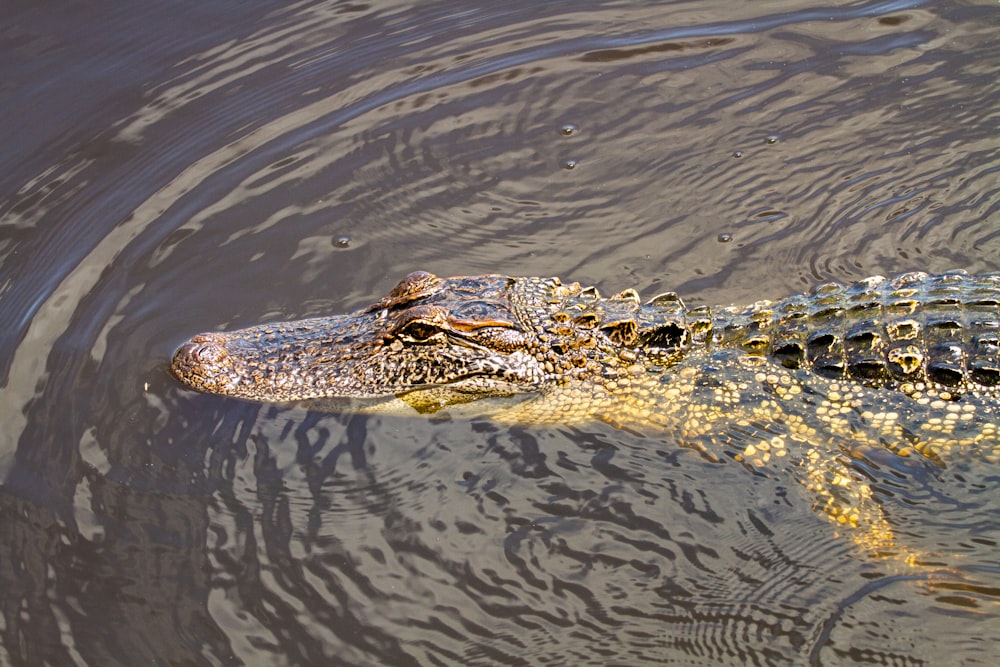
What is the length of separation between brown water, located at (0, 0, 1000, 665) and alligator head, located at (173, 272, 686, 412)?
0.59ft

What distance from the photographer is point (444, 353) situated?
15.1 feet

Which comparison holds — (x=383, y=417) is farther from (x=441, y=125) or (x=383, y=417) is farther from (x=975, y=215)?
(x=975, y=215)

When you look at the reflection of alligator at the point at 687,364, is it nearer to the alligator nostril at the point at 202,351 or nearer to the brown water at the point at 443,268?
the alligator nostril at the point at 202,351

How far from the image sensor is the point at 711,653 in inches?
139

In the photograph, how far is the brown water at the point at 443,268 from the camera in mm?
3738

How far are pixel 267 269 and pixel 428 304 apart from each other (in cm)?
153

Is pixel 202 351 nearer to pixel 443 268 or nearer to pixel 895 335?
pixel 443 268

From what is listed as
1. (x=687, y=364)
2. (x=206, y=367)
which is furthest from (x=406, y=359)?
(x=687, y=364)

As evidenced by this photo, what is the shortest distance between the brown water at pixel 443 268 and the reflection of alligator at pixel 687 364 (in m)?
0.16

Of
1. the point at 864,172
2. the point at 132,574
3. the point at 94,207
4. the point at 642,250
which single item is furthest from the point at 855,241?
the point at 94,207

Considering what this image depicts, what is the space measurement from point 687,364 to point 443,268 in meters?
1.80

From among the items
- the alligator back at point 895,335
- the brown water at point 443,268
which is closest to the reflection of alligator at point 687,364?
the alligator back at point 895,335


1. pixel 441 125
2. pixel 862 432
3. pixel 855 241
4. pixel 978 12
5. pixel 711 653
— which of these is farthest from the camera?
pixel 978 12

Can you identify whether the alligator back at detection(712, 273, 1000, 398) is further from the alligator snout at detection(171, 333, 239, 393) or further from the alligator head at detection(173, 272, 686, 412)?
the alligator snout at detection(171, 333, 239, 393)
